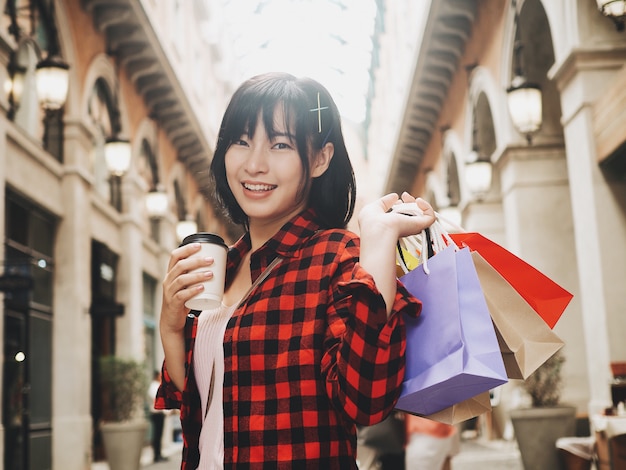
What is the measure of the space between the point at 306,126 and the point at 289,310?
1.28 ft

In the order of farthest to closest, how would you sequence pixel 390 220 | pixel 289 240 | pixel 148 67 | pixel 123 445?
1. pixel 148 67
2. pixel 123 445
3. pixel 289 240
4. pixel 390 220

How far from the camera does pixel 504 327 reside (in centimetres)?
159

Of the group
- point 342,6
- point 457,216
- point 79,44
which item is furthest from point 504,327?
point 342,6

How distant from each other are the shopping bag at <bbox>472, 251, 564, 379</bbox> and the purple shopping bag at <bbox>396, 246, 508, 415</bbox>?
122mm

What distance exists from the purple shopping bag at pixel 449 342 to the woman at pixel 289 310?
37 millimetres

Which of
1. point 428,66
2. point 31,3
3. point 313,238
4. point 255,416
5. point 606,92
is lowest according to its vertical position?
point 255,416

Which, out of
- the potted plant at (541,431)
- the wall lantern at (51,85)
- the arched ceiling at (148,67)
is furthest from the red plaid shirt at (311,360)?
the arched ceiling at (148,67)

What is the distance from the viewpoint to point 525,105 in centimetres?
965

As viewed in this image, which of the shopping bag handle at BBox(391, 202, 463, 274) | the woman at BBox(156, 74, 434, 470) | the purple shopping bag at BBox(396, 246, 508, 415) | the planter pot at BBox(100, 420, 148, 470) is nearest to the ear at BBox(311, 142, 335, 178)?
the woman at BBox(156, 74, 434, 470)

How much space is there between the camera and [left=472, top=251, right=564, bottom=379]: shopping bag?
1.58 meters

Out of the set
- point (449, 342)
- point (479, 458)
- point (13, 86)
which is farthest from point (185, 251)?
point (479, 458)

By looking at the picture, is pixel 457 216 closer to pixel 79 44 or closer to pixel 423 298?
pixel 79 44

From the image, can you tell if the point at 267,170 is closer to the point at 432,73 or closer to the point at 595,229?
the point at 595,229

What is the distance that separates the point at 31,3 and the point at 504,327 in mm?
10877
